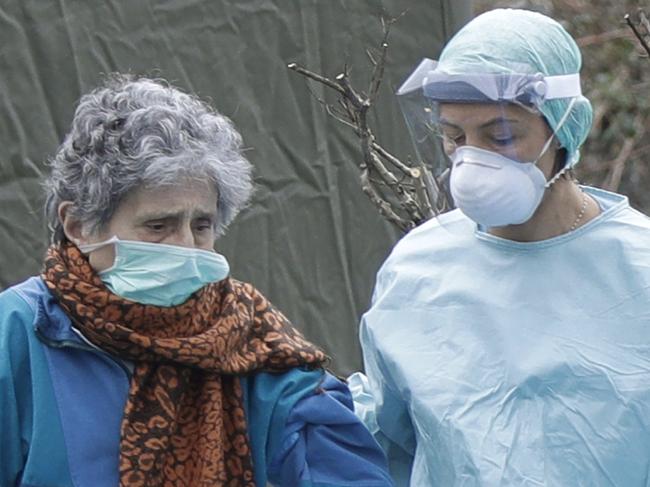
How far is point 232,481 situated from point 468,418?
1.50 ft

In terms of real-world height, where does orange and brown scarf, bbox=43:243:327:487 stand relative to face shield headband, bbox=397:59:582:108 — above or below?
below

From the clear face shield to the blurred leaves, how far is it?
607 centimetres

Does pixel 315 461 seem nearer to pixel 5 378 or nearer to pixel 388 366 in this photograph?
pixel 388 366

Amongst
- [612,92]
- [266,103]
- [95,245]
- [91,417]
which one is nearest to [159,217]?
[95,245]

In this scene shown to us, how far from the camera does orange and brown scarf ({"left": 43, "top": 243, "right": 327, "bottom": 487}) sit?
3.30 meters

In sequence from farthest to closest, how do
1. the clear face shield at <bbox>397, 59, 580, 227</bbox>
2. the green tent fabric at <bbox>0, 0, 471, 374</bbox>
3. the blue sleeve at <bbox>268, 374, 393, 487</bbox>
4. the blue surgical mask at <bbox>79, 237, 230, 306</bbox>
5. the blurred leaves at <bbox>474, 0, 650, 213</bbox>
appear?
1. the blurred leaves at <bbox>474, 0, 650, 213</bbox>
2. the green tent fabric at <bbox>0, 0, 471, 374</bbox>
3. the blue sleeve at <bbox>268, 374, 393, 487</bbox>
4. the blue surgical mask at <bbox>79, 237, 230, 306</bbox>
5. the clear face shield at <bbox>397, 59, 580, 227</bbox>

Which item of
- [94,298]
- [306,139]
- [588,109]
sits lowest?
[306,139]

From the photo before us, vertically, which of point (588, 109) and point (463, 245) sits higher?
point (588, 109)

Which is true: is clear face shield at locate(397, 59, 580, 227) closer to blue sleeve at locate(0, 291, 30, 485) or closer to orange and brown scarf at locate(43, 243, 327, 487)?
orange and brown scarf at locate(43, 243, 327, 487)

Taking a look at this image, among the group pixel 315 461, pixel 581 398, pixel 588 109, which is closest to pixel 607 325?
pixel 581 398

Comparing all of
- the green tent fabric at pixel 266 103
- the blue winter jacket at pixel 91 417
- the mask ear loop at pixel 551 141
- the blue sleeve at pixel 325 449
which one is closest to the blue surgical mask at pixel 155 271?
the blue winter jacket at pixel 91 417

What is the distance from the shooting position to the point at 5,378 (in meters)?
3.24

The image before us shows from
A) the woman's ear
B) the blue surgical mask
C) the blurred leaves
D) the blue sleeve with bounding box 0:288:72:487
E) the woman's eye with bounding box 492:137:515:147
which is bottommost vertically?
the blurred leaves

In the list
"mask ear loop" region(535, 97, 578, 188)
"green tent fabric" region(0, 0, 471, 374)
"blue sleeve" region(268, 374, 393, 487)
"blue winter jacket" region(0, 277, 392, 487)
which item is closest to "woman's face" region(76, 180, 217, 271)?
"blue winter jacket" region(0, 277, 392, 487)
